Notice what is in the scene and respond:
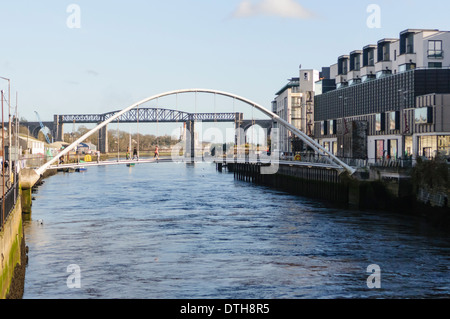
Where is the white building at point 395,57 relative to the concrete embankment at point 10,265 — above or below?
above

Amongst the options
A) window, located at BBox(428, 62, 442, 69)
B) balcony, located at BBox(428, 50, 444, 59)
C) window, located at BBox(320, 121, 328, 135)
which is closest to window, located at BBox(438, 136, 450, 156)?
window, located at BBox(428, 62, 442, 69)

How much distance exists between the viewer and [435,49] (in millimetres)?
80750

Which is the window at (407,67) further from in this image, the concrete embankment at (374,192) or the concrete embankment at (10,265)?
the concrete embankment at (10,265)

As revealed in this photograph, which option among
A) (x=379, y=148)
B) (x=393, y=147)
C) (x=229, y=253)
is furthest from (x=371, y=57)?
(x=229, y=253)

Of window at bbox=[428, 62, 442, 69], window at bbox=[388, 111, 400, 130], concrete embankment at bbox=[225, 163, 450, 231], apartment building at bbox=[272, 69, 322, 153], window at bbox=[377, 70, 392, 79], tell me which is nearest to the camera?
concrete embankment at bbox=[225, 163, 450, 231]

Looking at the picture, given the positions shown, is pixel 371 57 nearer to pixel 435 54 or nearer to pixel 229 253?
pixel 435 54

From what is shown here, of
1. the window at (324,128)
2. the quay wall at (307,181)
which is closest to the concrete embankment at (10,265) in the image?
the quay wall at (307,181)

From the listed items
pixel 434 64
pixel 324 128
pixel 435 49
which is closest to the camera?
pixel 434 64

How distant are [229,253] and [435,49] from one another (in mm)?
55807

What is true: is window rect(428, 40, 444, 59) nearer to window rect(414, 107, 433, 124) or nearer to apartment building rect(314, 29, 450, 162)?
apartment building rect(314, 29, 450, 162)

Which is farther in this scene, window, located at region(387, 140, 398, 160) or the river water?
window, located at region(387, 140, 398, 160)

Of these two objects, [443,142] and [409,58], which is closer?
[443,142]

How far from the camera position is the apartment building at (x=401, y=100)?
74062 mm

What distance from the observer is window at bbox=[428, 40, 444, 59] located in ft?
265
